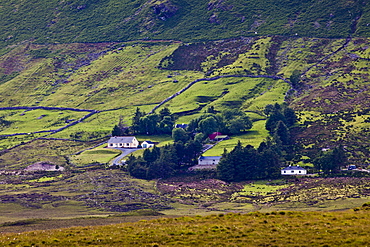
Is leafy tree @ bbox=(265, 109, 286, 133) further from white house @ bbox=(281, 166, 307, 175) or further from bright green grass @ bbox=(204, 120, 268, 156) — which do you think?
white house @ bbox=(281, 166, 307, 175)

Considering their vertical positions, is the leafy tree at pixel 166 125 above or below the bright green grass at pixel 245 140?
above

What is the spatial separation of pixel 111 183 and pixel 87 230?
73980 mm

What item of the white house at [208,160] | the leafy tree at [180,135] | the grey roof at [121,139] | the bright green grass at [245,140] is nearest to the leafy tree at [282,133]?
the bright green grass at [245,140]

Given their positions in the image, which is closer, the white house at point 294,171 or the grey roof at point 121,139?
the white house at point 294,171

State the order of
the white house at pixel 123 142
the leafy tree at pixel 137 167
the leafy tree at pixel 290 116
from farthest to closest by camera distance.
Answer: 1. the white house at pixel 123 142
2. the leafy tree at pixel 290 116
3. the leafy tree at pixel 137 167

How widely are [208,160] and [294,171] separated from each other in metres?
24.1

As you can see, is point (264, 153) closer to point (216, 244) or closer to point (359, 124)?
point (359, 124)

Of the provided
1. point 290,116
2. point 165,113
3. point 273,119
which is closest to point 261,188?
point 273,119

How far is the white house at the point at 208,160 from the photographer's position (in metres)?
154

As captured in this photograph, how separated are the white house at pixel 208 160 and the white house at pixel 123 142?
31316 mm

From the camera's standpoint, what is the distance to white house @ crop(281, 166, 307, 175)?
140 m

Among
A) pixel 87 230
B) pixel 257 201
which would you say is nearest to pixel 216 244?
pixel 87 230

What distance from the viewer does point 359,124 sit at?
168 m

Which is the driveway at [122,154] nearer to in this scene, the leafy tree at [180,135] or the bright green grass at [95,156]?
the bright green grass at [95,156]
